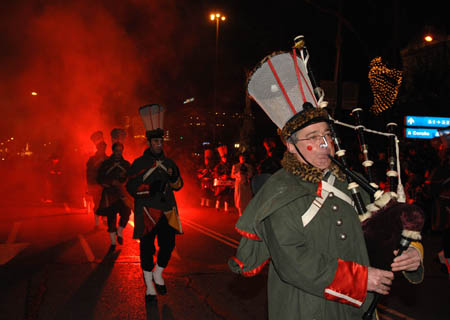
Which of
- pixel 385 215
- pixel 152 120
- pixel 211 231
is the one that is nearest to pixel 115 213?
pixel 211 231

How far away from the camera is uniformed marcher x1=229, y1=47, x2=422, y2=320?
2076mm

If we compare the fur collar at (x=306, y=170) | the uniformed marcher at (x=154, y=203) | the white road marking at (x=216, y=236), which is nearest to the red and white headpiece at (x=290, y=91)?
the fur collar at (x=306, y=170)

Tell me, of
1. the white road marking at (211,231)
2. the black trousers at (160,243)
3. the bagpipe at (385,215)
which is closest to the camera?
the bagpipe at (385,215)

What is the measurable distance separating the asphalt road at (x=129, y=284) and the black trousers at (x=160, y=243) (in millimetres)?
436

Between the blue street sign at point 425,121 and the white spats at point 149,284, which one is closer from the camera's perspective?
the white spats at point 149,284

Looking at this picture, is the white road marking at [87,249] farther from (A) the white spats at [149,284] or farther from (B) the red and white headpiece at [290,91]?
(B) the red and white headpiece at [290,91]

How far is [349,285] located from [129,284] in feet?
14.5

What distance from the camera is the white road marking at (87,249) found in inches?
289

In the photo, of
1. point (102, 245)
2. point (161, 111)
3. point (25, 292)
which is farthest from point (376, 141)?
point (25, 292)

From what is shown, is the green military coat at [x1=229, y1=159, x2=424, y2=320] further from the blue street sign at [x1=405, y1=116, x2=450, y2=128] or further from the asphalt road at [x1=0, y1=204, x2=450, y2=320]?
the blue street sign at [x1=405, y1=116, x2=450, y2=128]

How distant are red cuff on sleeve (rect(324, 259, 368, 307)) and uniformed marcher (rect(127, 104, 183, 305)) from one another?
3.55 m

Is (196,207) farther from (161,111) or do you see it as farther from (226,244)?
(161,111)

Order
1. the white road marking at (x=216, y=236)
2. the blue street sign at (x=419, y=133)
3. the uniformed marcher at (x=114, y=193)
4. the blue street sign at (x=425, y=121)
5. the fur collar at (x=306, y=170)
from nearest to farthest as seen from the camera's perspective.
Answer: the fur collar at (x=306, y=170)
the uniformed marcher at (x=114, y=193)
the white road marking at (x=216, y=236)
the blue street sign at (x=419, y=133)
the blue street sign at (x=425, y=121)

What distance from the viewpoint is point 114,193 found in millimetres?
8406
